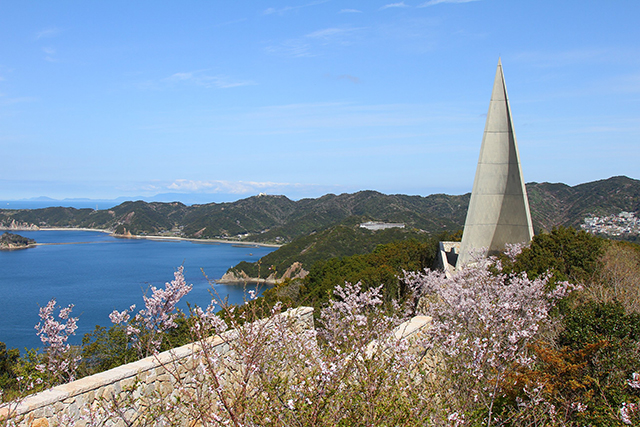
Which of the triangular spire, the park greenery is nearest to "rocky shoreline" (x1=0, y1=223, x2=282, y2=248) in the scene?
the triangular spire

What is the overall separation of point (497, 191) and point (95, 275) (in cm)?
6818

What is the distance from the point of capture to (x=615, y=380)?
5.20 meters

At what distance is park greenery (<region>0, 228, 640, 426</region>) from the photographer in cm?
329

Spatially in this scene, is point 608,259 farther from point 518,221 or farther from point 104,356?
point 104,356

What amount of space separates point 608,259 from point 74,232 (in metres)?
165

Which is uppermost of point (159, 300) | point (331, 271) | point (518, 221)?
point (518, 221)

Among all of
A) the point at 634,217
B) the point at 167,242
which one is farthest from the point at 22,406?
the point at 167,242

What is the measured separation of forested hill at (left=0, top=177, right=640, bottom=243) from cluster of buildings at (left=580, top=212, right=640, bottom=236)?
285 centimetres

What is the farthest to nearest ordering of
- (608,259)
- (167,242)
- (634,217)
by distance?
(167,242), (634,217), (608,259)

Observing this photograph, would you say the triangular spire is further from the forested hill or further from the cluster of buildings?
the forested hill

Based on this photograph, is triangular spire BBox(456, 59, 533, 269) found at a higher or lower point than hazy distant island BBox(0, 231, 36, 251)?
higher

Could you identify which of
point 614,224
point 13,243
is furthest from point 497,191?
point 13,243

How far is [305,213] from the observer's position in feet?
488

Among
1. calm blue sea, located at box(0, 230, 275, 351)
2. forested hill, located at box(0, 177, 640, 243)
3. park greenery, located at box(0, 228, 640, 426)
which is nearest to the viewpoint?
park greenery, located at box(0, 228, 640, 426)
